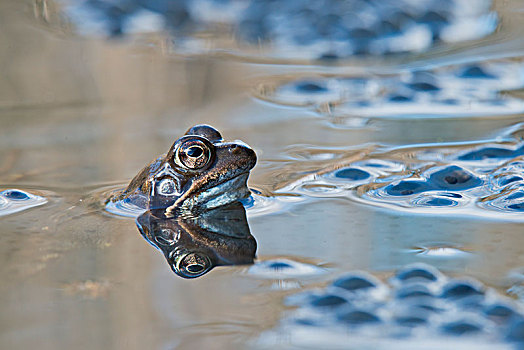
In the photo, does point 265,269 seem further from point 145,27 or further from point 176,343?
point 145,27

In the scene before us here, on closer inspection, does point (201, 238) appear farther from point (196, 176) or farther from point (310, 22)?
point (310, 22)

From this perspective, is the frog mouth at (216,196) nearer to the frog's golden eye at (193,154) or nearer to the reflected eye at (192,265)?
the frog's golden eye at (193,154)

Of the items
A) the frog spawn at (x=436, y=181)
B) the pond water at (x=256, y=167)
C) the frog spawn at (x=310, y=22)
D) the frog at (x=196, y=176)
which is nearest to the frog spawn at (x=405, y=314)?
the pond water at (x=256, y=167)

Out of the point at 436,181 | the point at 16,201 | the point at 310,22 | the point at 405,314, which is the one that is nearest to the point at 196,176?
the point at 16,201

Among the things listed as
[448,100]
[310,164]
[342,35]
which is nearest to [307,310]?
[310,164]

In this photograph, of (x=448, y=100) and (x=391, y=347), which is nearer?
(x=391, y=347)

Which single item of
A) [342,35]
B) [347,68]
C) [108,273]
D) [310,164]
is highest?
[342,35]

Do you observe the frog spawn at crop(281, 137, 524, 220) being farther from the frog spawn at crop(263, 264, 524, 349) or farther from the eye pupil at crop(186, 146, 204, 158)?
the frog spawn at crop(263, 264, 524, 349)
